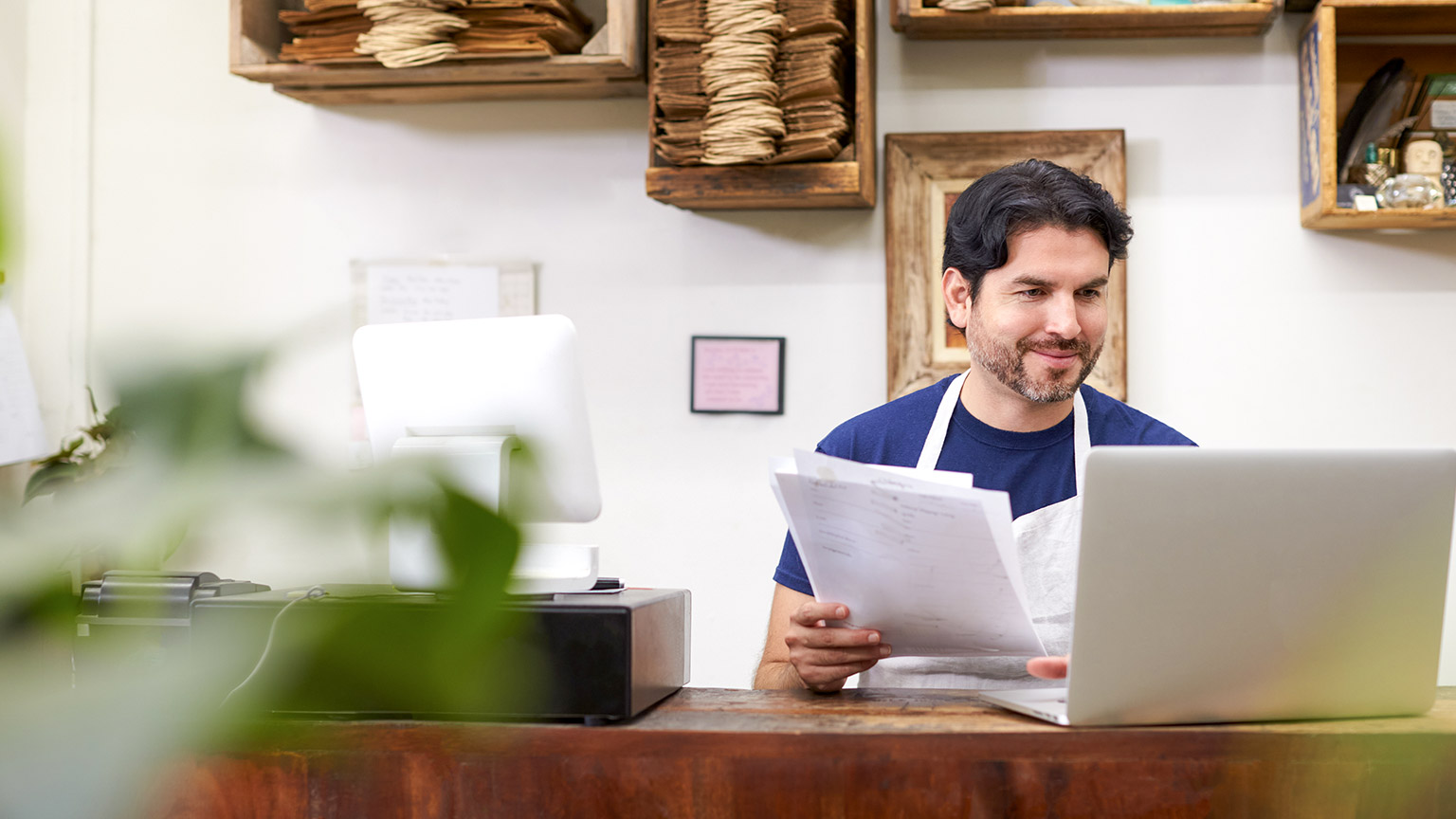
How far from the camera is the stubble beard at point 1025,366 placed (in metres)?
1.72

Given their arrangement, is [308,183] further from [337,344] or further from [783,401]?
[337,344]

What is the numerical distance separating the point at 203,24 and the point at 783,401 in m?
1.68

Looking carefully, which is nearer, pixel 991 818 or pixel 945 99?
pixel 991 818

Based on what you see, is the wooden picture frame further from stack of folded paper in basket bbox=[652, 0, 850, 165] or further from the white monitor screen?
the white monitor screen

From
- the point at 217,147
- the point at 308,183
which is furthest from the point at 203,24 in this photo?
the point at 308,183

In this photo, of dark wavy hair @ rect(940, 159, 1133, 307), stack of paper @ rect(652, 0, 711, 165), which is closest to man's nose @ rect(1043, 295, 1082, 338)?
dark wavy hair @ rect(940, 159, 1133, 307)

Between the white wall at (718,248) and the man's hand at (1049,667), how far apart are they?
1.38 metres

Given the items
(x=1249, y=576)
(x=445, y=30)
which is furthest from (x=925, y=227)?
(x=1249, y=576)

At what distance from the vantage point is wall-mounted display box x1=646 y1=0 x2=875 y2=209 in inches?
88.6

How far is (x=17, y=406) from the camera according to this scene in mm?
2539

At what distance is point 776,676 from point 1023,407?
588 mm

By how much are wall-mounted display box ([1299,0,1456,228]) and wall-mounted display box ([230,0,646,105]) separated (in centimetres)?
139

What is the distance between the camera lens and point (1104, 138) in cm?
240

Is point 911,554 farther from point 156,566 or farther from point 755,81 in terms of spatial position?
point 755,81
